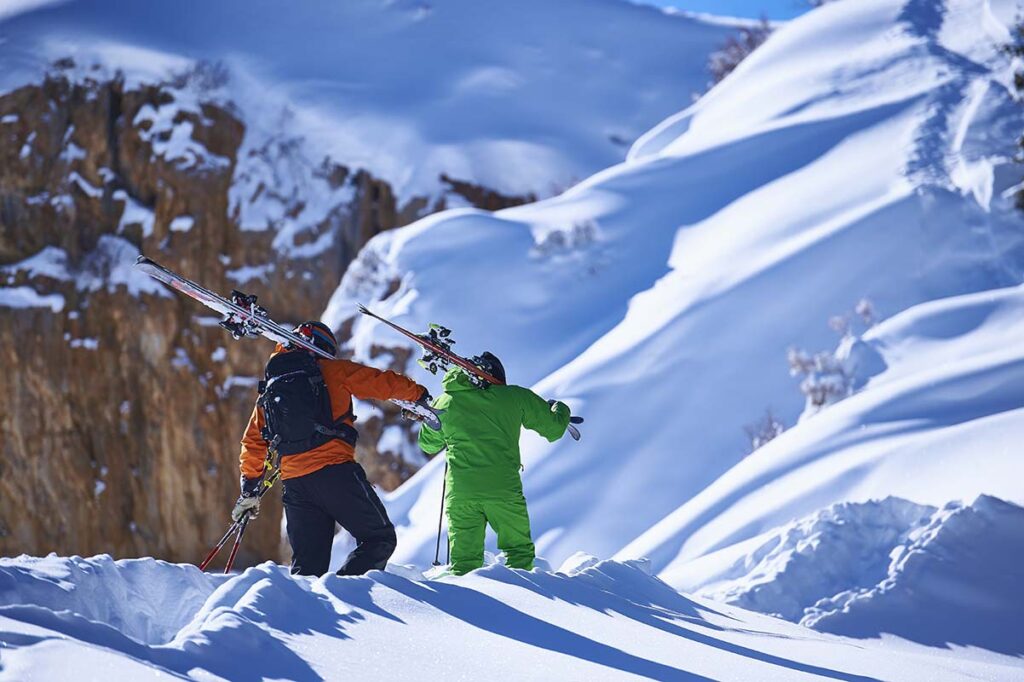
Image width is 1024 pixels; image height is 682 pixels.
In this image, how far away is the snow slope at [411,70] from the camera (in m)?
31.5

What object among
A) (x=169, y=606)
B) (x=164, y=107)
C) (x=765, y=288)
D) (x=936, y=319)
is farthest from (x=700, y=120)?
(x=169, y=606)

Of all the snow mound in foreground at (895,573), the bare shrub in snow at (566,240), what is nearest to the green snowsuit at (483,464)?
the snow mound in foreground at (895,573)

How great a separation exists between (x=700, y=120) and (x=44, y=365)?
19.5 m

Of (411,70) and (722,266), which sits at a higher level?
(411,70)

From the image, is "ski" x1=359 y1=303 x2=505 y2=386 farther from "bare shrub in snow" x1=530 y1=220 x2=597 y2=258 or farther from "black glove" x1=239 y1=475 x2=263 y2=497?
"bare shrub in snow" x1=530 y1=220 x2=597 y2=258

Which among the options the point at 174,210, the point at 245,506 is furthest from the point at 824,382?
the point at 174,210

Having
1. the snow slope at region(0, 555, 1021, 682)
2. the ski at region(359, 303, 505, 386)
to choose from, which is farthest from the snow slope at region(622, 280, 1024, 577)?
the snow slope at region(0, 555, 1021, 682)

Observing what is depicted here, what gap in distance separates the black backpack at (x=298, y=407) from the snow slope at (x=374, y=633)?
32.5 inches

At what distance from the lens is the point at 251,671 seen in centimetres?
322

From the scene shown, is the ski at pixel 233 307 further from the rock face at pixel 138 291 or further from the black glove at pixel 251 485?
the rock face at pixel 138 291

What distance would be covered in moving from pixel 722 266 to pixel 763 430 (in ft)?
11.5

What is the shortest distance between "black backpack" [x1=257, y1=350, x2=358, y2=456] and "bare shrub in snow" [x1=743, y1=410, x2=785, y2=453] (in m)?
7.28

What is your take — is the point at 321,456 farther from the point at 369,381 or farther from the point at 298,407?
the point at 369,381

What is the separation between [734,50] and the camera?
36812 millimetres
